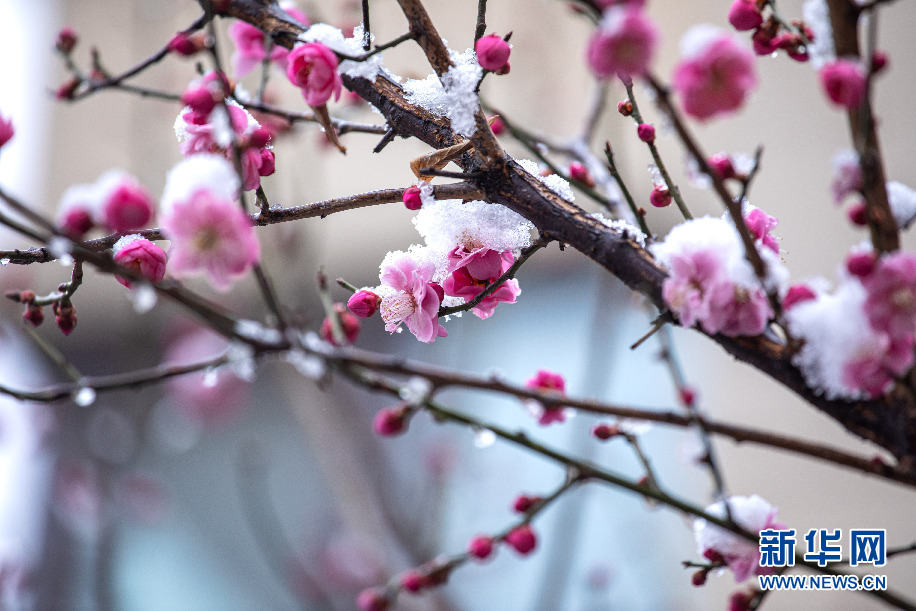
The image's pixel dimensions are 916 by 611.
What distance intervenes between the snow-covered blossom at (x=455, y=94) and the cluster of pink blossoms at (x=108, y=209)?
18cm

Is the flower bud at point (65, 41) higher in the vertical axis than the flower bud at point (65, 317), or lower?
higher

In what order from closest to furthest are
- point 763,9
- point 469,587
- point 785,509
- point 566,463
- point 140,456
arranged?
point 566,463 < point 763,9 < point 785,509 < point 469,587 < point 140,456

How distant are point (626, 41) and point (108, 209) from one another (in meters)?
0.28

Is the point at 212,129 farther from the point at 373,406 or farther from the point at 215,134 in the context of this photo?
the point at 373,406

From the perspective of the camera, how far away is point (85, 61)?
229cm

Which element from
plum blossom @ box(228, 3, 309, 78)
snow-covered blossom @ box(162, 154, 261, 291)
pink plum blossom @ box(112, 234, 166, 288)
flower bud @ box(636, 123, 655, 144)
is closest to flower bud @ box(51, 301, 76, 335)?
pink plum blossom @ box(112, 234, 166, 288)

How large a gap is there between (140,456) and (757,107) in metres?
1.97

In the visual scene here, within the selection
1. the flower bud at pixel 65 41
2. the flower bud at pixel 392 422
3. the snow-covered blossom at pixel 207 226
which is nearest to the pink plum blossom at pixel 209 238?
the snow-covered blossom at pixel 207 226

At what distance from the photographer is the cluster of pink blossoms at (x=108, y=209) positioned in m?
0.35

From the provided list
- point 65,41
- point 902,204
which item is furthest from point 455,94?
point 65,41

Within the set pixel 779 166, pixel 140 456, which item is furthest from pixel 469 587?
pixel 779 166

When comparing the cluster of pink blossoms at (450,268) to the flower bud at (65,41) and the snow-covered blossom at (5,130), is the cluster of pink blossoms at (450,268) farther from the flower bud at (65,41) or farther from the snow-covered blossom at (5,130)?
the flower bud at (65,41)

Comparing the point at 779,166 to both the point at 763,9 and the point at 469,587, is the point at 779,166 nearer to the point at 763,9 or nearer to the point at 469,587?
the point at 763,9

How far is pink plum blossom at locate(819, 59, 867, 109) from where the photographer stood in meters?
0.25
